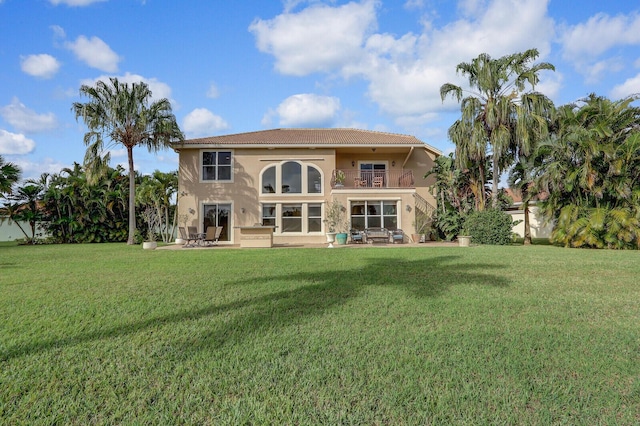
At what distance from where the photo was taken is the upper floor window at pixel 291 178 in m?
21.5

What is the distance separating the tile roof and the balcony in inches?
71.2

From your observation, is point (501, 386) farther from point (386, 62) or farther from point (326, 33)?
point (386, 62)

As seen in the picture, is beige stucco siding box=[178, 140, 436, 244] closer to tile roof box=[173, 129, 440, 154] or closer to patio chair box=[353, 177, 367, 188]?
tile roof box=[173, 129, 440, 154]

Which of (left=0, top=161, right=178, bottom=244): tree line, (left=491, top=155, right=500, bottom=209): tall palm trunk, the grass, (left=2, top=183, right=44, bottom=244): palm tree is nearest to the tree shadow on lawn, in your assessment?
the grass

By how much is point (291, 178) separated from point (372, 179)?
16.5 ft

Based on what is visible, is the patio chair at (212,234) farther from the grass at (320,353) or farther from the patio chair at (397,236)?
the grass at (320,353)

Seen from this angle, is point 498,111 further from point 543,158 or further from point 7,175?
point 7,175

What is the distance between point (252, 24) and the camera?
535 inches

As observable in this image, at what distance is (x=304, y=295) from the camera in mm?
6059

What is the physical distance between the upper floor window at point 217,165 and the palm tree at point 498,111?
1311cm

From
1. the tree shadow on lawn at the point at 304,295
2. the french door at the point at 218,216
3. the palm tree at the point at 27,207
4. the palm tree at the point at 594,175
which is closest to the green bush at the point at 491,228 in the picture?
the palm tree at the point at 594,175

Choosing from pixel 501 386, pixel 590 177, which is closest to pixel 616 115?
pixel 590 177

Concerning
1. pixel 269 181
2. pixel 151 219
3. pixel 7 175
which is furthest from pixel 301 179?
pixel 7 175

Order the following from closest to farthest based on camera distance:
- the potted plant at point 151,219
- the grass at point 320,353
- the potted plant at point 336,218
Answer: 1. the grass at point 320,353
2. the potted plant at point 336,218
3. the potted plant at point 151,219
